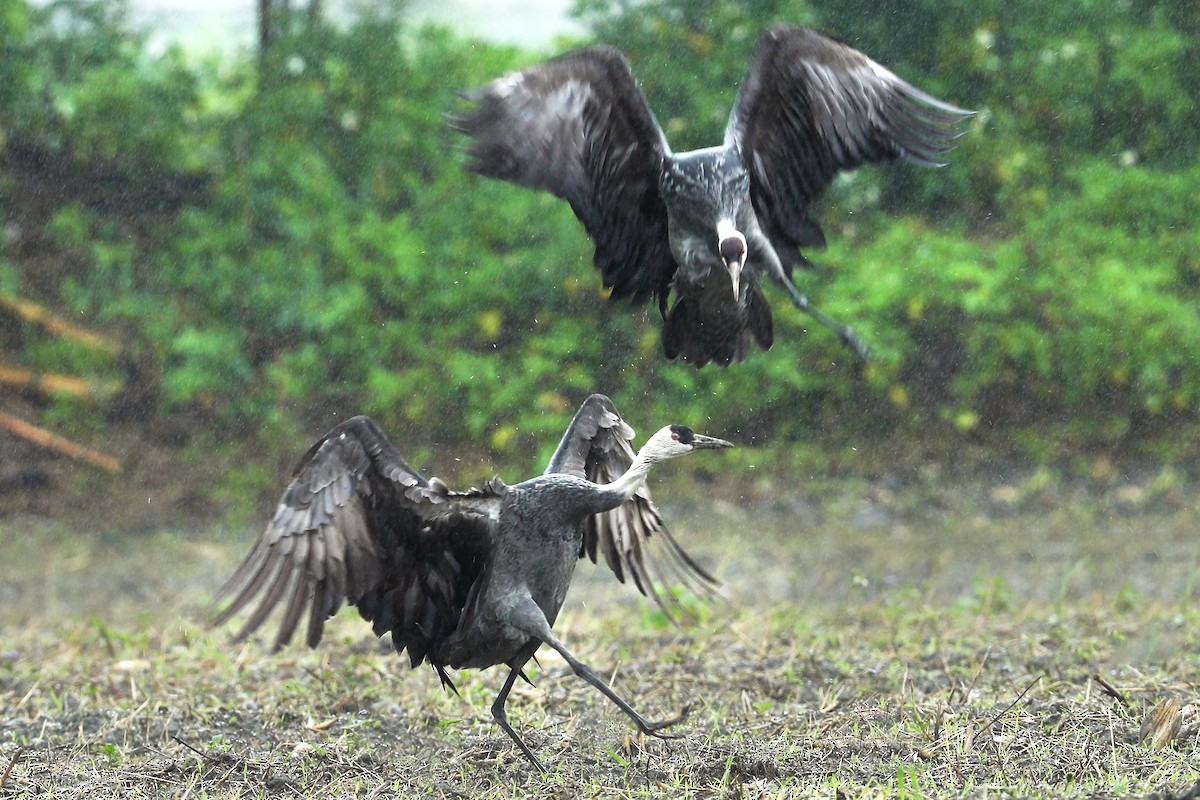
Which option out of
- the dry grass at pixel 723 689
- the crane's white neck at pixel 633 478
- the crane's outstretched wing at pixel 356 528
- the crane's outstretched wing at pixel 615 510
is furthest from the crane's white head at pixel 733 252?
the dry grass at pixel 723 689

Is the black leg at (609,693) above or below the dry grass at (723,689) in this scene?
above

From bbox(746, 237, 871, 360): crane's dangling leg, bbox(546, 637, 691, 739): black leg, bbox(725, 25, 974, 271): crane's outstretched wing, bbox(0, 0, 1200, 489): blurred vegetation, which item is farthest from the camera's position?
bbox(0, 0, 1200, 489): blurred vegetation

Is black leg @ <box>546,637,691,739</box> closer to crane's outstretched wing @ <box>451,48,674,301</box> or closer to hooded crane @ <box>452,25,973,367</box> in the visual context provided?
hooded crane @ <box>452,25,973,367</box>

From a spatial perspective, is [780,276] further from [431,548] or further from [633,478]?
[431,548]

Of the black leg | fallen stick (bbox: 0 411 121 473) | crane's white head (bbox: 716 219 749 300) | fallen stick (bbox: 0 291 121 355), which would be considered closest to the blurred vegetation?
fallen stick (bbox: 0 291 121 355)

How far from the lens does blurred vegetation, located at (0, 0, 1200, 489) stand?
7.79m

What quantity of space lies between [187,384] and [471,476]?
5.47 ft

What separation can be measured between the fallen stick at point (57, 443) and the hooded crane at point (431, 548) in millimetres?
4490

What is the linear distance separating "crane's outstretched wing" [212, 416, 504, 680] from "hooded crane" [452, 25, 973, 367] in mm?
929

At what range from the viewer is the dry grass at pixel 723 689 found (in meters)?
3.79

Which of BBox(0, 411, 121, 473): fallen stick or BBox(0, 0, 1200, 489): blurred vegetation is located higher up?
BBox(0, 0, 1200, 489): blurred vegetation

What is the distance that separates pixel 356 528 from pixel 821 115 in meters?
1.84

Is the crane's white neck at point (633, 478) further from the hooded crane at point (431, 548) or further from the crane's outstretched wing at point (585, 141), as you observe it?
the crane's outstretched wing at point (585, 141)

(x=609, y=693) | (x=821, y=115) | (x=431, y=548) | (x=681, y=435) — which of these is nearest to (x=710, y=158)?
(x=821, y=115)
